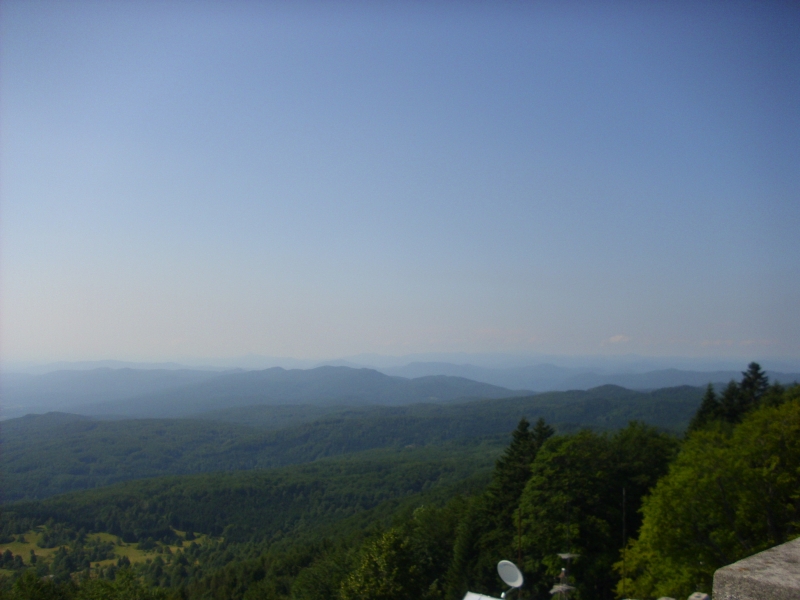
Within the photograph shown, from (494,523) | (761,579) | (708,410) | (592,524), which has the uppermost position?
(761,579)

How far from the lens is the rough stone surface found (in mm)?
1677

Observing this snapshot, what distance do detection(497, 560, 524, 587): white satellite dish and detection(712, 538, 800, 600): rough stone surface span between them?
14807mm

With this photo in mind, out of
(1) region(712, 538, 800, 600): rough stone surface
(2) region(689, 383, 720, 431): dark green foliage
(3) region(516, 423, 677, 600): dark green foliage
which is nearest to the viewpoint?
(1) region(712, 538, 800, 600): rough stone surface

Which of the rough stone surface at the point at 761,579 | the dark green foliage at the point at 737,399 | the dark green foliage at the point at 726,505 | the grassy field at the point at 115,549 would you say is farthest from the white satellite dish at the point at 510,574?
the grassy field at the point at 115,549

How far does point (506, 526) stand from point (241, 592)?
45300mm

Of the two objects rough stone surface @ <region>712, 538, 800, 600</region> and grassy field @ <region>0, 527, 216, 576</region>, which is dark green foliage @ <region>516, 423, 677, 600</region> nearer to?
rough stone surface @ <region>712, 538, 800, 600</region>

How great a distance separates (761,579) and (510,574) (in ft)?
51.4

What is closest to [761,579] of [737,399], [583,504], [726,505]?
[726,505]

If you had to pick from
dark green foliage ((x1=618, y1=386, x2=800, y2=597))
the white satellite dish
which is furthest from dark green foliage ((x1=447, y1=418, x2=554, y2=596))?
the white satellite dish

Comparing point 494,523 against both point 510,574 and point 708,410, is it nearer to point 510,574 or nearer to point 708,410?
point 510,574

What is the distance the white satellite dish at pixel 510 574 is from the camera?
583 inches

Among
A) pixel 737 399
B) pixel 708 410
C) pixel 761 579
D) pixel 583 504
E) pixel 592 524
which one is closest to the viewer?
pixel 761 579

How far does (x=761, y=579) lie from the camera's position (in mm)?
1713

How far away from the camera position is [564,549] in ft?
85.3
